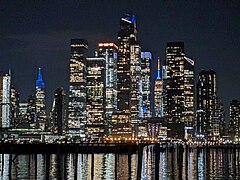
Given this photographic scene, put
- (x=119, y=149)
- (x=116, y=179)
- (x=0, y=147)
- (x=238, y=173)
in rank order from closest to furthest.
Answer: (x=116, y=179) → (x=238, y=173) → (x=0, y=147) → (x=119, y=149)

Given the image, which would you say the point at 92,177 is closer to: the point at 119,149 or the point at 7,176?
the point at 7,176

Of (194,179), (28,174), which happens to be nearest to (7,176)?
(28,174)

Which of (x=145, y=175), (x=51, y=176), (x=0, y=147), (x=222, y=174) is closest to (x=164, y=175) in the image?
(x=145, y=175)

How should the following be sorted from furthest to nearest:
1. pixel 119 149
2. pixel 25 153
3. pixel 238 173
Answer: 1. pixel 119 149
2. pixel 25 153
3. pixel 238 173

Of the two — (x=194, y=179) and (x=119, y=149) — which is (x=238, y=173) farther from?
(x=119, y=149)

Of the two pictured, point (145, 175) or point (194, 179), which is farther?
point (145, 175)

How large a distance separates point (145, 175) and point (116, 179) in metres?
9.06

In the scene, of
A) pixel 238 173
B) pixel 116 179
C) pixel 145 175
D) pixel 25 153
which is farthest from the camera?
pixel 25 153

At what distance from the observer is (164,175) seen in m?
78.7

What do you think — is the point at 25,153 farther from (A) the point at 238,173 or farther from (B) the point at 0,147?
(A) the point at 238,173

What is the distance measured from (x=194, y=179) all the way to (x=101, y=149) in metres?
117

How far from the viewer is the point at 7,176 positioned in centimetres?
7419

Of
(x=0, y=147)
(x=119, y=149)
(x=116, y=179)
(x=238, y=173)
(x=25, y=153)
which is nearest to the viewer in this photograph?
(x=116, y=179)

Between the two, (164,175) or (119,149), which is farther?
(119,149)
